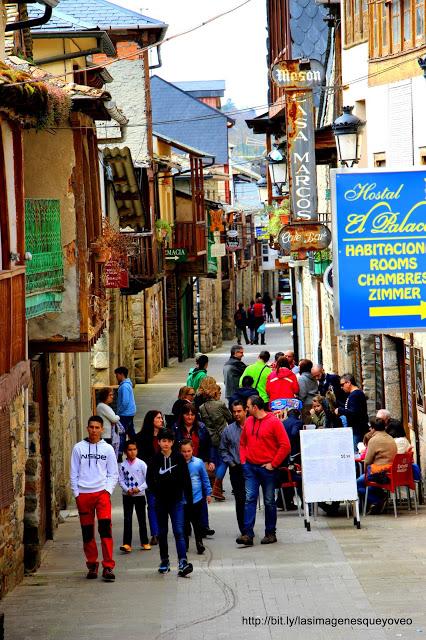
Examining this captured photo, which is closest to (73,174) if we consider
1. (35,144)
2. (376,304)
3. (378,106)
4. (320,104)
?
(35,144)

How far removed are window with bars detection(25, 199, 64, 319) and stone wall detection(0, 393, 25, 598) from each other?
1.22 meters

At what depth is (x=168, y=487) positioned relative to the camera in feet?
41.9

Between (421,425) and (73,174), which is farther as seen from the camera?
(421,425)

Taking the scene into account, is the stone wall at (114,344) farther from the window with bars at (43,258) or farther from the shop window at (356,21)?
the window with bars at (43,258)

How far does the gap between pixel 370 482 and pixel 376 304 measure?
3524 millimetres

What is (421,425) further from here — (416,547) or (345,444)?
(416,547)

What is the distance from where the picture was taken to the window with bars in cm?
1367

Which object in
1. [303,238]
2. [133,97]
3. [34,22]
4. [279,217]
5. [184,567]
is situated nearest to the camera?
[184,567]

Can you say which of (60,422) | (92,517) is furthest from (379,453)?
(60,422)

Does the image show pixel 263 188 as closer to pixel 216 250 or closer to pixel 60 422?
pixel 216 250

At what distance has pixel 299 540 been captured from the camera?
1447 centimetres

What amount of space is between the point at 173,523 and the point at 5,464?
1980mm

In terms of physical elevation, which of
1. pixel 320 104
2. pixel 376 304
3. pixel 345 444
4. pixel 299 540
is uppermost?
pixel 320 104

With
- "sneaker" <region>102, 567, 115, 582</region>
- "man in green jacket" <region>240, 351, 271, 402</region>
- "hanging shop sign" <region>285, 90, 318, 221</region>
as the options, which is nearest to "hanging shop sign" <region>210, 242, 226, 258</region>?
"hanging shop sign" <region>285, 90, 318, 221</region>
